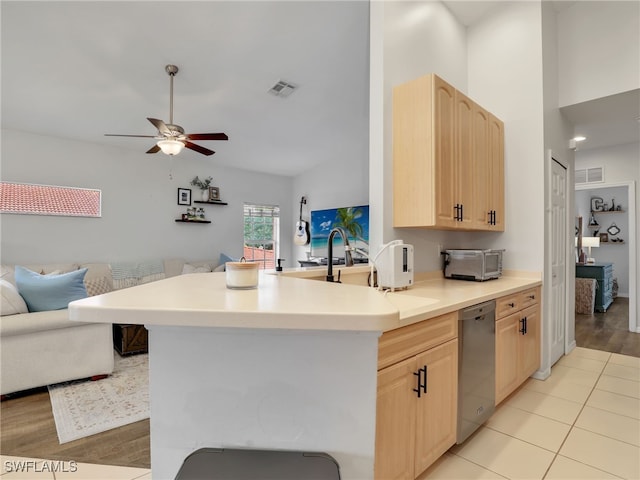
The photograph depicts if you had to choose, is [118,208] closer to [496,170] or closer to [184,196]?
[184,196]

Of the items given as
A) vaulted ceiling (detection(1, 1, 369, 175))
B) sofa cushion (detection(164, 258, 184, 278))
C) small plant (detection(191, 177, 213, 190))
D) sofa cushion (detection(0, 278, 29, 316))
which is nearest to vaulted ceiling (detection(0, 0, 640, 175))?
vaulted ceiling (detection(1, 1, 369, 175))

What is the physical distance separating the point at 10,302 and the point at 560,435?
160 inches

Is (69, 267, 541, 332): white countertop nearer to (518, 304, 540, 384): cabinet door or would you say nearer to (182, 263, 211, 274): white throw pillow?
(518, 304, 540, 384): cabinet door

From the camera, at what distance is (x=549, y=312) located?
2887mm

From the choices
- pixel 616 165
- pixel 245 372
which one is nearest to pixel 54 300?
pixel 245 372

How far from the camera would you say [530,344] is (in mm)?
2594

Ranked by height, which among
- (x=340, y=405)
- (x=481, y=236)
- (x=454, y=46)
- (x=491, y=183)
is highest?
(x=454, y=46)

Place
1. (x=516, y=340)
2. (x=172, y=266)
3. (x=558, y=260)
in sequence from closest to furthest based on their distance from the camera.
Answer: (x=516, y=340)
(x=558, y=260)
(x=172, y=266)

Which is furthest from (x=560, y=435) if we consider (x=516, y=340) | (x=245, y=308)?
(x=245, y=308)

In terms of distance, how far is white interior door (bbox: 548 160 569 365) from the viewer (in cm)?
301

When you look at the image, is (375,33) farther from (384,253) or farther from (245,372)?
(245,372)

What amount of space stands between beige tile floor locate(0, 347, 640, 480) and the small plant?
4.53 metres

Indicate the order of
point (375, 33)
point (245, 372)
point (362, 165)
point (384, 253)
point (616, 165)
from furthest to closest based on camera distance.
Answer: point (362, 165) < point (616, 165) < point (375, 33) < point (384, 253) < point (245, 372)

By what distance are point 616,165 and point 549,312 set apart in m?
3.15
